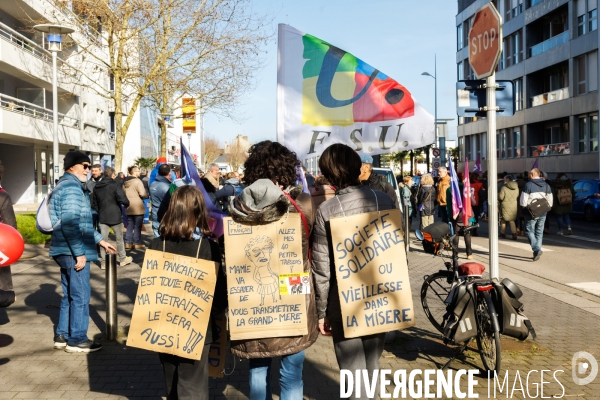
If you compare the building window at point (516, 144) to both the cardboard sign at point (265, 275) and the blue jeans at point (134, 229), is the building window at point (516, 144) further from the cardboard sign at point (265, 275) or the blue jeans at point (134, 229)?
the cardboard sign at point (265, 275)

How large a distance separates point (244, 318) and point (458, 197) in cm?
842

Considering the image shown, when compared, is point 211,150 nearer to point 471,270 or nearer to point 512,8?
point 512,8

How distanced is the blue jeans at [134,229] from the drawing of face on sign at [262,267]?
1174cm

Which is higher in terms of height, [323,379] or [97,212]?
[97,212]

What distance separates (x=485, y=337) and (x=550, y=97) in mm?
38264

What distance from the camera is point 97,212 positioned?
13.1 meters

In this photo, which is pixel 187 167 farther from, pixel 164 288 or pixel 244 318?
pixel 244 318

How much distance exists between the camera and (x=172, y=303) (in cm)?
435

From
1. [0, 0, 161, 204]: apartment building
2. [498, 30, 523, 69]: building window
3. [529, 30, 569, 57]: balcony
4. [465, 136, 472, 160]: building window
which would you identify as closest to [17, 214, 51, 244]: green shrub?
[0, 0, 161, 204]: apartment building

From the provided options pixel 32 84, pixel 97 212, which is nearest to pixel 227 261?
pixel 97 212

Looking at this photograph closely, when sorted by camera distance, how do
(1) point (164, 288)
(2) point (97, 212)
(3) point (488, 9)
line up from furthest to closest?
(2) point (97, 212) < (3) point (488, 9) < (1) point (164, 288)

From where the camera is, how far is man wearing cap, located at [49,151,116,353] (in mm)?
6348

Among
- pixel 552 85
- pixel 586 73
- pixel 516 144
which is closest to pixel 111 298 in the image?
pixel 586 73

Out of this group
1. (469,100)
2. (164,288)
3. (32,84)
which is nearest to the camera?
(164,288)
